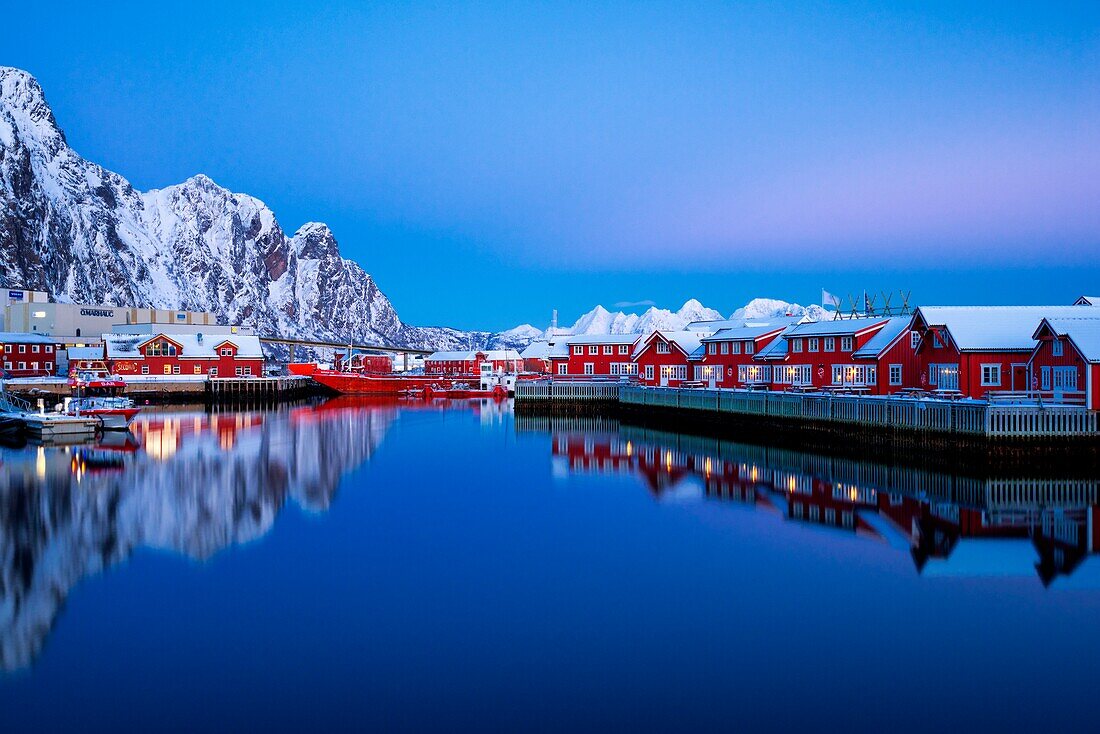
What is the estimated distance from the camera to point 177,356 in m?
93.8

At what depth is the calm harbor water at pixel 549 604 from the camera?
1170 cm

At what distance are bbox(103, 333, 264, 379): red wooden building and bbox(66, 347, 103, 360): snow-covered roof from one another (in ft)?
12.1

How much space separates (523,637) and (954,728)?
635 cm

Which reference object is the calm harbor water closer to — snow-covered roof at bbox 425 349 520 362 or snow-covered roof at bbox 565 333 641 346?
snow-covered roof at bbox 565 333 641 346

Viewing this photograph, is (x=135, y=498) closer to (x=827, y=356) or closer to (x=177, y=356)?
(x=827, y=356)

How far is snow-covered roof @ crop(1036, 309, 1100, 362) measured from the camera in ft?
105

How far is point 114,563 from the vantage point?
18.8 m

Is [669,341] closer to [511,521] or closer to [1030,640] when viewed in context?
[511,521]

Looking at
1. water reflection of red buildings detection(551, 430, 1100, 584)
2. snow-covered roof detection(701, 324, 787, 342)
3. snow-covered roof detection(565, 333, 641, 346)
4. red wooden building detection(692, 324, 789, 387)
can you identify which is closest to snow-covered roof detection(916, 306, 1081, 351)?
water reflection of red buildings detection(551, 430, 1100, 584)

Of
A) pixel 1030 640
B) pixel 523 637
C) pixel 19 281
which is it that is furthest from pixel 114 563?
pixel 19 281

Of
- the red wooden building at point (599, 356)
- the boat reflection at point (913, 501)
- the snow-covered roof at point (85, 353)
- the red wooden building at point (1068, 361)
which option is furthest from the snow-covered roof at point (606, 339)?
the snow-covered roof at point (85, 353)

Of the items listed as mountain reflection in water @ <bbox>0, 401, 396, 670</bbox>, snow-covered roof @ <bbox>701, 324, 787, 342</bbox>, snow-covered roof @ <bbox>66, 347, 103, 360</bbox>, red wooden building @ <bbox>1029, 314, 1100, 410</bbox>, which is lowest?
mountain reflection in water @ <bbox>0, 401, 396, 670</bbox>

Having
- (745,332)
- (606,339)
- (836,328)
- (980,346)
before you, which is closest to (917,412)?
(980,346)

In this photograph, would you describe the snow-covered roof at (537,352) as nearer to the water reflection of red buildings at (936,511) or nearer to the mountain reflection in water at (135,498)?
the mountain reflection in water at (135,498)
